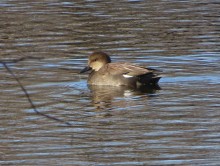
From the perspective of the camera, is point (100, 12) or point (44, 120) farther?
point (100, 12)

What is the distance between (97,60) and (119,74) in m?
0.68

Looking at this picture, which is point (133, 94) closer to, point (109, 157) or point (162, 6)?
point (109, 157)

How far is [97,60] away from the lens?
14727 mm

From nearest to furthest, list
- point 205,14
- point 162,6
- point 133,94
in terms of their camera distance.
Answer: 1. point 133,94
2. point 205,14
3. point 162,6

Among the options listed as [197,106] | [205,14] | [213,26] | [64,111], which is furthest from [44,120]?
[205,14]

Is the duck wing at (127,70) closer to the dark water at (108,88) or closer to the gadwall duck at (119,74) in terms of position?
the gadwall duck at (119,74)

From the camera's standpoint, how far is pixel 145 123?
10711mm

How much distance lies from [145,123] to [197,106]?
131 centimetres

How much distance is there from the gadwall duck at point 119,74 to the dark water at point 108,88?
24 cm

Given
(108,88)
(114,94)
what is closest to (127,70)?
(108,88)

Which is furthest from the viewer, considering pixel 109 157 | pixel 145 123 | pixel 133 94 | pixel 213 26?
pixel 213 26

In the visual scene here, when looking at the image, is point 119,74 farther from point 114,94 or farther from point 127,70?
point 114,94

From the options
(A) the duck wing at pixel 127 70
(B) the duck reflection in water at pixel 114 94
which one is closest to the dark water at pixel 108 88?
(B) the duck reflection in water at pixel 114 94

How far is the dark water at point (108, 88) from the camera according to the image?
9.29 meters
